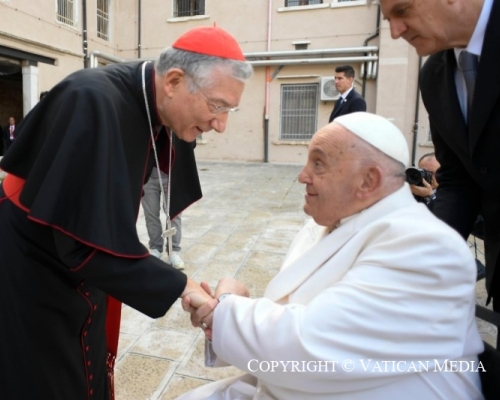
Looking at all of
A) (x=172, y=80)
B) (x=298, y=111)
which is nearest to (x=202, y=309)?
(x=172, y=80)

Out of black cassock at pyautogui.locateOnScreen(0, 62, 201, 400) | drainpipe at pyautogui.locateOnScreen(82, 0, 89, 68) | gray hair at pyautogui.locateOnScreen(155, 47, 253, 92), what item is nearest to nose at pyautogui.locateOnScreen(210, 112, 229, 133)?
gray hair at pyautogui.locateOnScreen(155, 47, 253, 92)

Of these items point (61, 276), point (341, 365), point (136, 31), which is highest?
point (136, 31)

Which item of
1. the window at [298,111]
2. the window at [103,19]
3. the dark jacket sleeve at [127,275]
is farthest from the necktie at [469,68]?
the window at [103,19]

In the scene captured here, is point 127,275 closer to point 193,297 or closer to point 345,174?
point 193,297

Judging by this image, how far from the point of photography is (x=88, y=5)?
13211 millimetres

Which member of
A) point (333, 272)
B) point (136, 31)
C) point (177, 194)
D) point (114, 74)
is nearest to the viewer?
point (333, 272)

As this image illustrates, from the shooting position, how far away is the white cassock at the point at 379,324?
44.0 inches

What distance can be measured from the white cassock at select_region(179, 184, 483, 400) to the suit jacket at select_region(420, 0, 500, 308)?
39 centimetres

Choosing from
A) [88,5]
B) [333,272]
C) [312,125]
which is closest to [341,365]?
[333,272]

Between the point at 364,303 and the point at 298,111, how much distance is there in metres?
12.5

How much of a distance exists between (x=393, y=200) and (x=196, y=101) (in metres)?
0.70

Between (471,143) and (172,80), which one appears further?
(471,143)

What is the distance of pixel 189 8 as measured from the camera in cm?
1404

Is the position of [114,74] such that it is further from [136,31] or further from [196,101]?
[136,31]
